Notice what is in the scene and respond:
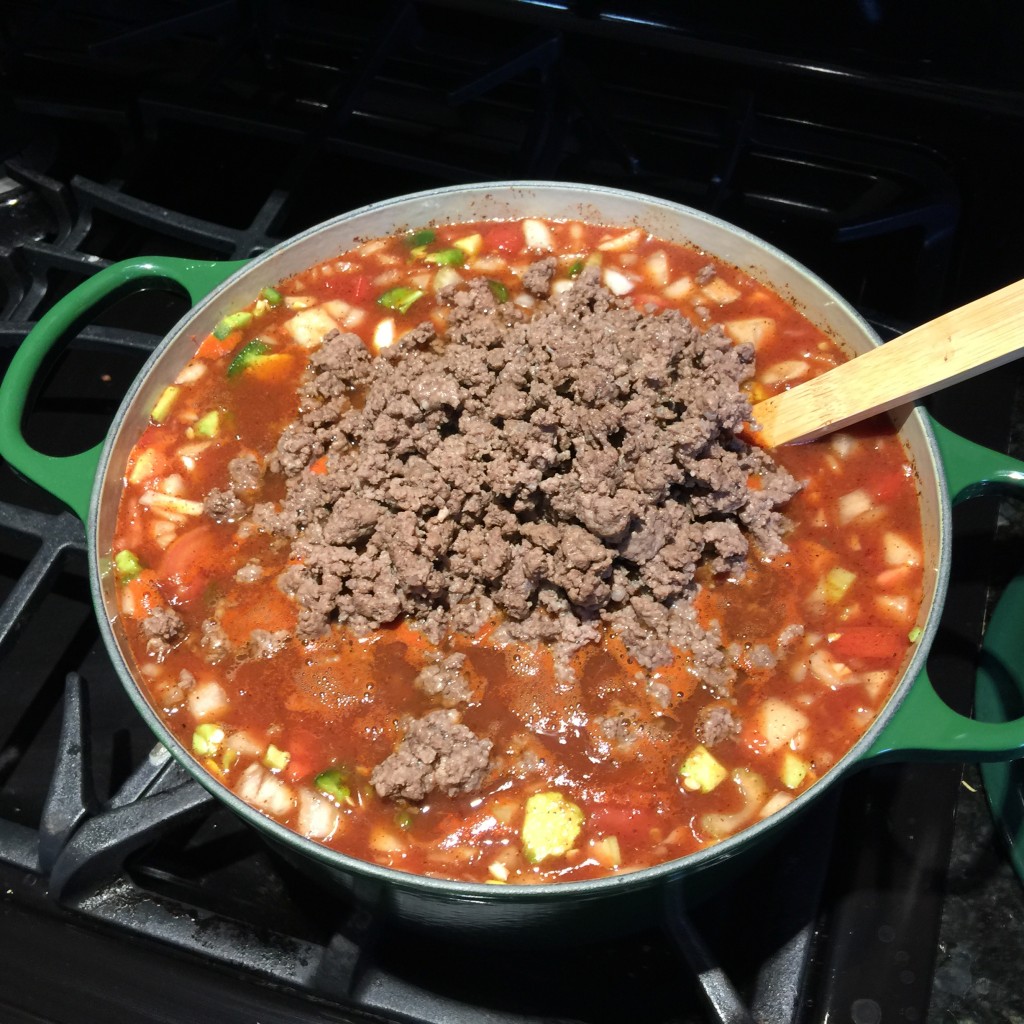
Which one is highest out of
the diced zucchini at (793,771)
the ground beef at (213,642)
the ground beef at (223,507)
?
the ground beef at (223,507)

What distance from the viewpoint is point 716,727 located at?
1977 mm

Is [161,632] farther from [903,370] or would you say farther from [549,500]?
[903,370]

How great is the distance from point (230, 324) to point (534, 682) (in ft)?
4.34

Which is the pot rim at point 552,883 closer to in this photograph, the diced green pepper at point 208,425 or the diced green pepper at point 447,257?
the diced green pepper at point 208,425

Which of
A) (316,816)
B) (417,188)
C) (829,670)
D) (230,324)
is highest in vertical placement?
(417,188)

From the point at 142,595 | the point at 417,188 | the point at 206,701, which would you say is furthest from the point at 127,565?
the point at 417,188

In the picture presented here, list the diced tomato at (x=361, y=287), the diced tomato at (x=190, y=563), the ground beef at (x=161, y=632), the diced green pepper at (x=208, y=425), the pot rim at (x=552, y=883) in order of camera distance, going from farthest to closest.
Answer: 1. the diced tomato at (x=361, y=287)
2. the diced green pepper at (x=208, y=425)
3. the diced tomato at (x=190, y=563)
4. the ground beef at (x=161, y=632)
5. the pot rim at (x=552, y=883)

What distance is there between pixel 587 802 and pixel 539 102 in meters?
2.36

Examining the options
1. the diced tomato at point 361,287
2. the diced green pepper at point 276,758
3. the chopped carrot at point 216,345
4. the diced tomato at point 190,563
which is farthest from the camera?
the diced tomato at point 361,287

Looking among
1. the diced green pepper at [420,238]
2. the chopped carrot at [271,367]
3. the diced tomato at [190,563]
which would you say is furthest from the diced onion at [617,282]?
the diced tomato at [190,563]

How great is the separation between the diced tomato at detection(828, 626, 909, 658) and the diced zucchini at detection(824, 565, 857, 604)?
80 mm

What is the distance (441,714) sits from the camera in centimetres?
199

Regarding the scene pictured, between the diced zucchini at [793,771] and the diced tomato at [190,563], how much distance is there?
4.46ft

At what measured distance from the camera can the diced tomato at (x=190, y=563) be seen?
2.26 m
